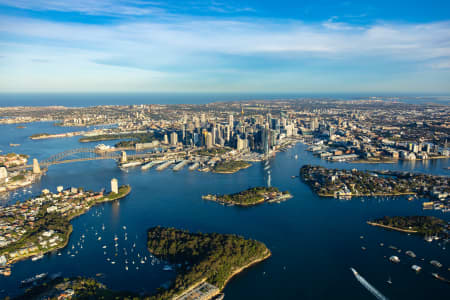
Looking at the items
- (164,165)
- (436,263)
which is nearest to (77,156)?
(164,165)

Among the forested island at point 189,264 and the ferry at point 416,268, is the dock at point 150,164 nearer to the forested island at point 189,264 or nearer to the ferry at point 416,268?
the forested island at point 189,264

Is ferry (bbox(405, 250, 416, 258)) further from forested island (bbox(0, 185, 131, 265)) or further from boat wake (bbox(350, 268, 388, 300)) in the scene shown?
forested island (bbox(0, 185, 131, 265))

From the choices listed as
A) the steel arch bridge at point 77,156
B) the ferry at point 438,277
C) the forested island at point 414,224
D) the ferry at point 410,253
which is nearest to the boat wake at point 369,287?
the ferry at point 438,277

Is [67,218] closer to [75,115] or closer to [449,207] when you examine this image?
[449,207]

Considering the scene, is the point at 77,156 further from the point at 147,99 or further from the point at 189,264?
the point at 147,99

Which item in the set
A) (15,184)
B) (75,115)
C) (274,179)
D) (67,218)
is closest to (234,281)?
(67,218)

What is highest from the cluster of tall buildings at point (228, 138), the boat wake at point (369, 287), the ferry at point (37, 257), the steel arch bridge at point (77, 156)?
the cluster of tall buildings at point (228, 138)
